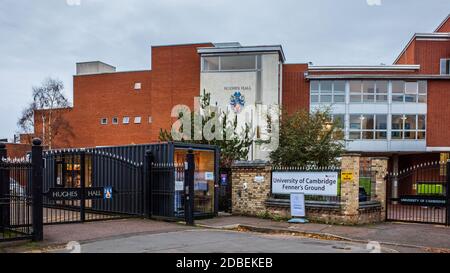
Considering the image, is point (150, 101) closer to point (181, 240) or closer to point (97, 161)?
point (97, 161)

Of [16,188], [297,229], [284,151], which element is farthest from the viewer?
[284,151]

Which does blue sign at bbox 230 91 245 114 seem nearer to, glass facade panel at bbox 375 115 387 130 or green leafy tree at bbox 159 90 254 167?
glass facade panel at bbox 375 115 387 130

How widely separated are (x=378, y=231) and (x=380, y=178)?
3106mm

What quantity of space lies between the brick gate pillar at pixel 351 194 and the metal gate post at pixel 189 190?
203 inches

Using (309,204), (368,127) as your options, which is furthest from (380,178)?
(368,127)

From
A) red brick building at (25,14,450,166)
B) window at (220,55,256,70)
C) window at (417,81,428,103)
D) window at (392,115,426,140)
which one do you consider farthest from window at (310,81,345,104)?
A: window at (417,81,428,103)

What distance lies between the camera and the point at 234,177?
1892cm

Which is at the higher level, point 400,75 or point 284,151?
point 400,75

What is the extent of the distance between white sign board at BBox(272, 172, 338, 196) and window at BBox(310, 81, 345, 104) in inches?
772

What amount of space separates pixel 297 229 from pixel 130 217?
5995mm

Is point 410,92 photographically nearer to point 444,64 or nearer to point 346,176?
point 444,64

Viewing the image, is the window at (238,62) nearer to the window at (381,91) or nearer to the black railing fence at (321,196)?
the window at (381,91)

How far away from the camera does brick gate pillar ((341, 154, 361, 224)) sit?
51.8 ft
